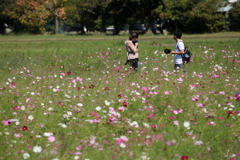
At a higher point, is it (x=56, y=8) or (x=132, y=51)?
(x=56, y=8)

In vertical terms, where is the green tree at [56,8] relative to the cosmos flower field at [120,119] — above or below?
above

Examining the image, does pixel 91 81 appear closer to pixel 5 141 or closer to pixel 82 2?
pixel 5 141

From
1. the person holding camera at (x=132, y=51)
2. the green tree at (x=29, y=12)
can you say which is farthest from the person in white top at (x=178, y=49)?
the green tree at (x=29, y=12)

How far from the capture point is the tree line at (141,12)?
43.4 meters

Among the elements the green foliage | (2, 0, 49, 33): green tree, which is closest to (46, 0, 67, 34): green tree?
(2, 0, 49, 33): green tree

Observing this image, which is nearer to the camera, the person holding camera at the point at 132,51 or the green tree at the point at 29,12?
the person holding camera at the point at 132,51

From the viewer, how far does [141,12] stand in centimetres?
4734

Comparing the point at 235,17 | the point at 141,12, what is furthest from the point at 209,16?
the point at 141,12

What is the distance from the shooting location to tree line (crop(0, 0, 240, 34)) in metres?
43.4

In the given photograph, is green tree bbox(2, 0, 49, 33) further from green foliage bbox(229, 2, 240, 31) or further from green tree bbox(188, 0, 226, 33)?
green foliage bbox(229, 2, 240, 31)

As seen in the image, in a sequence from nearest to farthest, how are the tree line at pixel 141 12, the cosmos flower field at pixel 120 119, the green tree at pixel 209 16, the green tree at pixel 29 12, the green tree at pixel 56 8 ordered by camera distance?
1. the cosmos flower field at pixel 120 119
2. the green tree at pixel 209 16
3. the tree line at pixel 141 12
4. the green tree at pixel 29 12
5. the green tree at pixel 56 8

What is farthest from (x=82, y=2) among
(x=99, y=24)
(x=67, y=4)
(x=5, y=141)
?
(x=5, y=141)

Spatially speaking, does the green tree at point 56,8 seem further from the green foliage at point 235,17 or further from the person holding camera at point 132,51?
the person holding camera at point 132,51

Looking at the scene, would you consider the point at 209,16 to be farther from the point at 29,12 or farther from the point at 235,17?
the point at 29,12
